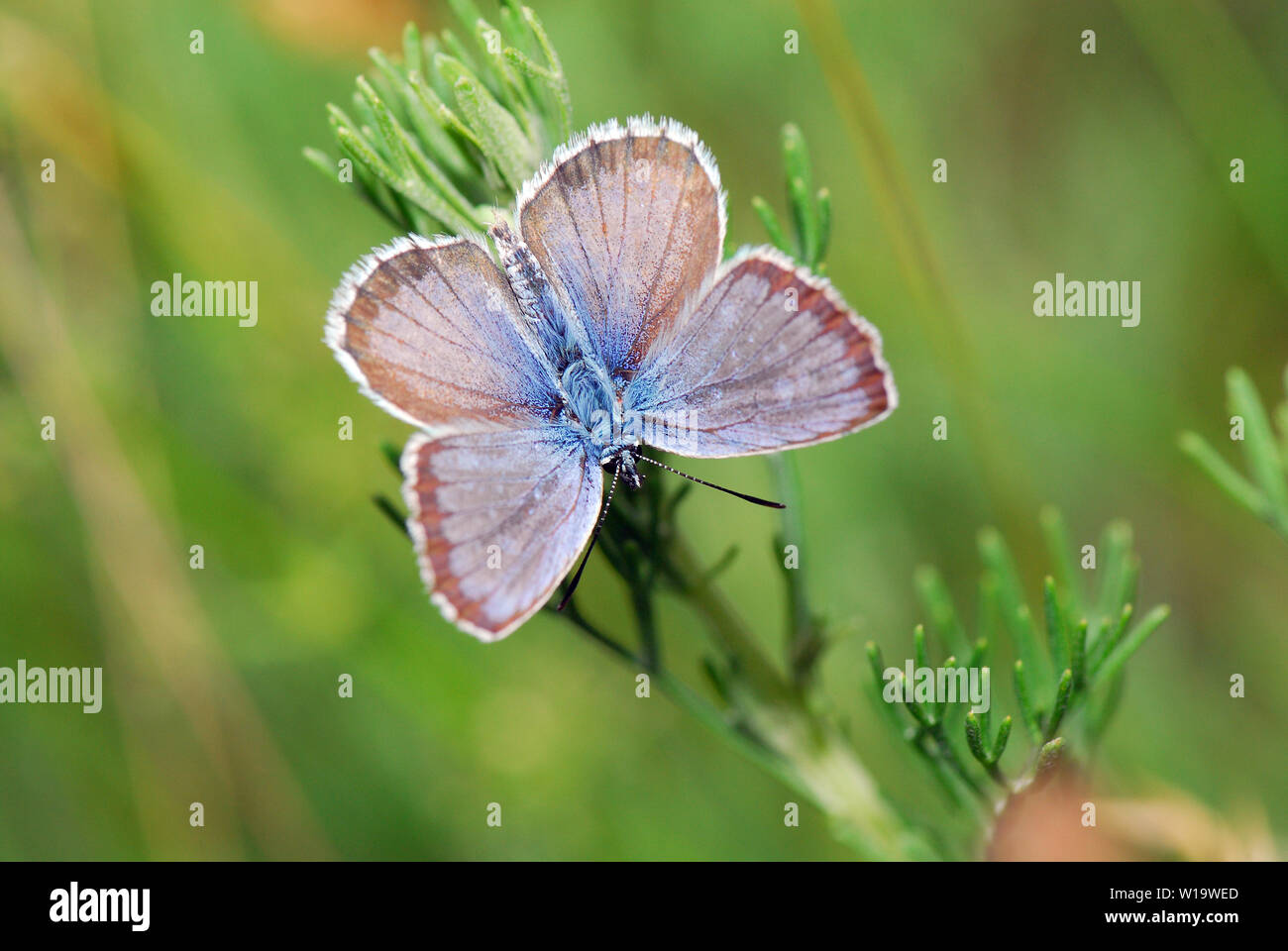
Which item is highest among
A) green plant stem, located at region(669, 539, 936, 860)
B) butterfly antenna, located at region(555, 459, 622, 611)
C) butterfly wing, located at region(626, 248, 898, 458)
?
butterfly wing, located at region(626, 248, 898, 458)

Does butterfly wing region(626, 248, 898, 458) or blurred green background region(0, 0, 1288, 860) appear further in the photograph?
blurred green background region(0, 0, 1288, 860)

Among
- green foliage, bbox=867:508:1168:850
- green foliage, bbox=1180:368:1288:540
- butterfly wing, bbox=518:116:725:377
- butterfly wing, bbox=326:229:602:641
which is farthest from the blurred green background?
butterfly wing, bbox=326:229:602:641

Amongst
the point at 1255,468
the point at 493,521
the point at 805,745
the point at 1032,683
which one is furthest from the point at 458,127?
the point at 1255,468

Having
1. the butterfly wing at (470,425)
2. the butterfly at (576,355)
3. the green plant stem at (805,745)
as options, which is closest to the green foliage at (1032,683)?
the green plant stem at (805,745)

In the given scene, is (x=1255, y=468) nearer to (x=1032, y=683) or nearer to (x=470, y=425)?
(x=1032, y=683)

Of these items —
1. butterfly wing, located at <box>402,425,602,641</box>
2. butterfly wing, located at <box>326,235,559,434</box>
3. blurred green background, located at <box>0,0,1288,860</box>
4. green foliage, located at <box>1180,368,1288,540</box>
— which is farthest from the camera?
blurred green background, located at <box>0,0,1288,860</box>

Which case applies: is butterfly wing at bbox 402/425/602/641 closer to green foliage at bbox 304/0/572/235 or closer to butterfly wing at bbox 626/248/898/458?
butterfly wing at bbox 626/248/898/458

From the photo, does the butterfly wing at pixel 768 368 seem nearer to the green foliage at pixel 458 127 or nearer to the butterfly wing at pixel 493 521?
the butterfly wing at pixel 493 521

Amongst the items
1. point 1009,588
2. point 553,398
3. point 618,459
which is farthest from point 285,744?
point 1009,588
